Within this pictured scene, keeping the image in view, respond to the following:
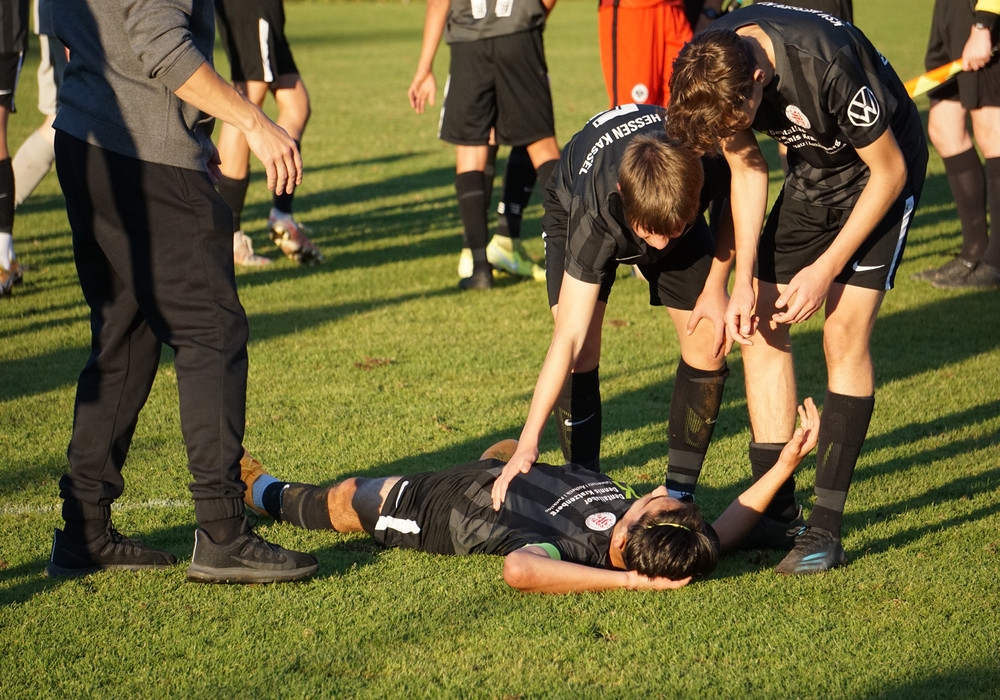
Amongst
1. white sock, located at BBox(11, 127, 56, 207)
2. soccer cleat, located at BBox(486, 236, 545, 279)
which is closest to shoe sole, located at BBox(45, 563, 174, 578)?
soccer cleat, located at BBox(486, 236, 545, 279)

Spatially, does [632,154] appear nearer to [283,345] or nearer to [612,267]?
[612,267]

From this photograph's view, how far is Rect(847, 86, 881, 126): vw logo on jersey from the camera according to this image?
3.27 m

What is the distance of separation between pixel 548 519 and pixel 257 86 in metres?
5.09

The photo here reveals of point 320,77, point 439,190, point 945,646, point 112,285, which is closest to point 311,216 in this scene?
point 439,190

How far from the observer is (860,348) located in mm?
3713

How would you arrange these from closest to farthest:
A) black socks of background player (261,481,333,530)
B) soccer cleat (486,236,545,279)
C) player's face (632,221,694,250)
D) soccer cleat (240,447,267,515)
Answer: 1. player's face (632,221,694,250)
2. black socks of background player (261,481,333,530)
3. soccer cleat (240,447,267,515)
4. soccer cleat (486,236,545,279)

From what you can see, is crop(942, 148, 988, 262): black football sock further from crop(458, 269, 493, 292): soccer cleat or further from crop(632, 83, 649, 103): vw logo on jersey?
crop(458, 269, 493, 292): soccer cleat

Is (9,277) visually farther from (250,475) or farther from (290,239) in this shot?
(250,475)

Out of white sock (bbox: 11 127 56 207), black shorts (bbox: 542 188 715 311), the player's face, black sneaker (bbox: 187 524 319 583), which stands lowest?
black sneaker (bbox: 187 524 319 583)

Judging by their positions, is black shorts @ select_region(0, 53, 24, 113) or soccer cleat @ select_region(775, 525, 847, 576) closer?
soccer cleat @ select_region(775, 525, 847, 576)

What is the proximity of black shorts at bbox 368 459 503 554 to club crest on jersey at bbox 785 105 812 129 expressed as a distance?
1505 millimetres

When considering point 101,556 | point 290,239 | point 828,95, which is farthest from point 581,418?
point 290,239

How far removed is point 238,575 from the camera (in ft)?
11.6

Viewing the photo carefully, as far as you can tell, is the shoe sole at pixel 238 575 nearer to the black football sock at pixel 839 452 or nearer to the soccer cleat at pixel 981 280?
the black football sock at pixel 839 452
